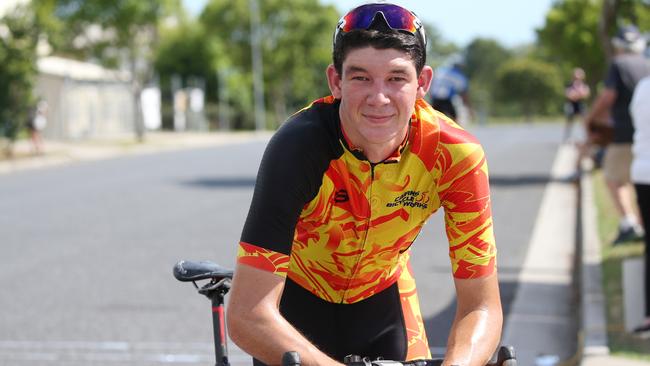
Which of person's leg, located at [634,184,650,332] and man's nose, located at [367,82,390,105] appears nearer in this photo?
man's nose, located at [367,82,390,105]

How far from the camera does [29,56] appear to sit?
31453 millimetres

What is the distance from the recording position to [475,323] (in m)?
3.07

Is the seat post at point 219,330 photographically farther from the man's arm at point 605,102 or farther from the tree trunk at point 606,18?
the tree trunk at point 606,18

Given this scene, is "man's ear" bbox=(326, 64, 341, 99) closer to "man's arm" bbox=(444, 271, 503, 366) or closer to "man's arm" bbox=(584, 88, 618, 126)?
"man's arm" bbox=(444, 271, 503, 366)

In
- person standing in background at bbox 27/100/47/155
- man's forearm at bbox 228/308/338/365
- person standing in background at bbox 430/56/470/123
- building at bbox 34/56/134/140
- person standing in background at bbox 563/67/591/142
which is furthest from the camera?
building at bbox 34/56/134/140

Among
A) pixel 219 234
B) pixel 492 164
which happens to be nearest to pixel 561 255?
pixel 219 234

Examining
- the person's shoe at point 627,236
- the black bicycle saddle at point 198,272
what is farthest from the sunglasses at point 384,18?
the person's shoe at point 627,236

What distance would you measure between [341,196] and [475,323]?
1.66ft

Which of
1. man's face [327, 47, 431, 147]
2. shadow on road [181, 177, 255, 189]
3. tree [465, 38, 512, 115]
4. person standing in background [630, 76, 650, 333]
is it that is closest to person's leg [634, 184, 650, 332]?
person standing in background [630, 76, 650, 333]

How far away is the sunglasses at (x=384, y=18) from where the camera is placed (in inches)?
111

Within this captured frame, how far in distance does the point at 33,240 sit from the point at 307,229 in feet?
34.0

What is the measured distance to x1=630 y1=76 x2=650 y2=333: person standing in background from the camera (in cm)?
675

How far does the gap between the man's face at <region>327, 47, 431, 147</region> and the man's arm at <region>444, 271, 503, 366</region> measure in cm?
52

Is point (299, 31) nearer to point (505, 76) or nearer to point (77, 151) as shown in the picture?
point (505, 76)
